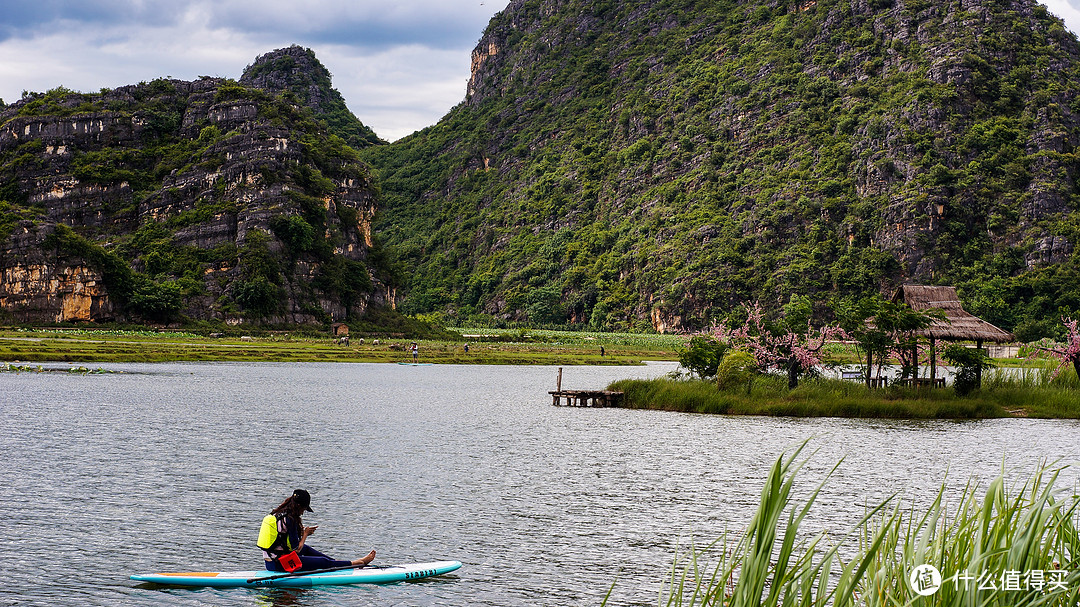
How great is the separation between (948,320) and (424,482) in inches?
1325

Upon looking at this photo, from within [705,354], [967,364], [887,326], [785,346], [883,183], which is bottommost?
[705,354]

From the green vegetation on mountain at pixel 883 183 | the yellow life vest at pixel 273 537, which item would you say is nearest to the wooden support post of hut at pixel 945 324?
the yellow life vest at pixel 273 537

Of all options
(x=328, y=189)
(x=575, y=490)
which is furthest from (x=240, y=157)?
(x=575, y=490)

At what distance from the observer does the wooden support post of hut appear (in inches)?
1918

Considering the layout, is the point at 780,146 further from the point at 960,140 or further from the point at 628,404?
the point at 628,404

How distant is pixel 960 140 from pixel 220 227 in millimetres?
118779

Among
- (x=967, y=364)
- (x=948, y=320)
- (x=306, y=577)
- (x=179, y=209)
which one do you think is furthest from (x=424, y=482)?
(x=179, y=209)

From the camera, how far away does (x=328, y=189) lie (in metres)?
164

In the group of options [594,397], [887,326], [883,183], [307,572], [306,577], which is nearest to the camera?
[306,577]

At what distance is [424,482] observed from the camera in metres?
26.8

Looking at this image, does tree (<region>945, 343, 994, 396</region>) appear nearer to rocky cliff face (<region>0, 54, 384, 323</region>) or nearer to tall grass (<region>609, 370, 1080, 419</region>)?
tall grass (<region>609, 370, 1080, 419</region>)

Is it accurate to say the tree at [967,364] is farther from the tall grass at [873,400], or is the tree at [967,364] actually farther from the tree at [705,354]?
the tree at [705,354]

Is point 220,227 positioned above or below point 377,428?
above

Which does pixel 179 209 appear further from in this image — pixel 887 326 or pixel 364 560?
pixel 364 560
